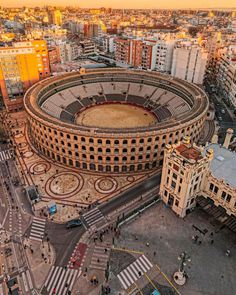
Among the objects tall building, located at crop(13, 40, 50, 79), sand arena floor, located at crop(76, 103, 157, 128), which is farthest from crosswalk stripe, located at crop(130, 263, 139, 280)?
tall building, located at crop(13, 40, 50, 79)

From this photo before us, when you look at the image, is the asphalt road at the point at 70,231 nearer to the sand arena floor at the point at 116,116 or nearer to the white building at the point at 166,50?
the sand arena floor at the point at 116,116

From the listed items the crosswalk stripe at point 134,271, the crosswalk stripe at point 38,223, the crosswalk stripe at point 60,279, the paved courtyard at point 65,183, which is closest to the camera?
the crosswalk stripe at point 134,271

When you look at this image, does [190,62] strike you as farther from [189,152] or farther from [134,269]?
[134,269]

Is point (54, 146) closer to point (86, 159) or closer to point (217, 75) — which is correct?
point (86, 159)

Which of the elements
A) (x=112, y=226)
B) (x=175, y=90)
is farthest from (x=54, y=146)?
(x=175, y=90)

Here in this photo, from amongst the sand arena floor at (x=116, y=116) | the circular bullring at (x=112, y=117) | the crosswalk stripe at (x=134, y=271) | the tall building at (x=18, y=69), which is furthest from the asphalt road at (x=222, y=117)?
the tall building at (x=18, y=69)

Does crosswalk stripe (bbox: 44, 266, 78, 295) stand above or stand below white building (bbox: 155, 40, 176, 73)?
below

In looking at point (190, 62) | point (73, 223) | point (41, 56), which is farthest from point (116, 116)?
point (190, 62)

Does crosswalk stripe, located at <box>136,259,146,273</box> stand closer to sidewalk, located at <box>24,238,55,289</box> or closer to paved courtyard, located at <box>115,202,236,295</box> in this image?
paved courtyard, located at <box>115,202,236,295</box>
